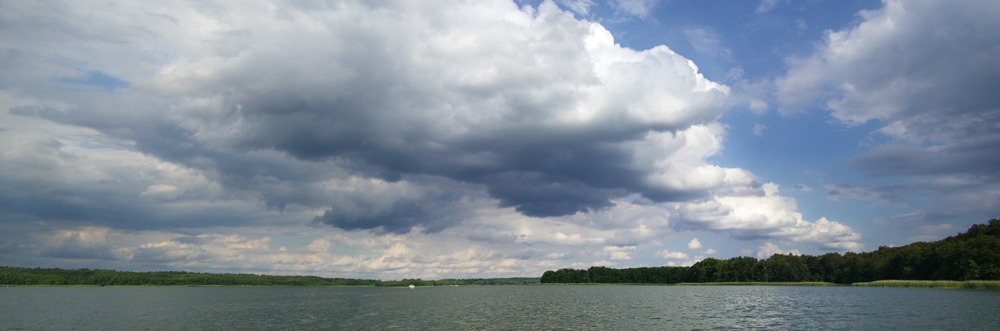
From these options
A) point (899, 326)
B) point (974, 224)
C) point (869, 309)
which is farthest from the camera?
point (974, 224)

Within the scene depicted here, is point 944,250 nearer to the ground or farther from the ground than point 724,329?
farther from the ground

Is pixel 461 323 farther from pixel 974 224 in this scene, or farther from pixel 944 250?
pixel 974 224

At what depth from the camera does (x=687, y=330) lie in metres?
48.6

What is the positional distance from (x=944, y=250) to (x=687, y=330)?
454ft

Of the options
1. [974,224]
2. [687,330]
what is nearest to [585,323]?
[687,330]

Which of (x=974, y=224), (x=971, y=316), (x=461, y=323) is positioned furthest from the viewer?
(x=974, y=224)

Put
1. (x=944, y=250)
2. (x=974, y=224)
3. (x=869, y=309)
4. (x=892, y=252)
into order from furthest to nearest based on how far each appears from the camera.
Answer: (x=892, y=252), (x=974, y=224), (x=944, y=250), (x=869, y=309)

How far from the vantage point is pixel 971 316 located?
178 ft

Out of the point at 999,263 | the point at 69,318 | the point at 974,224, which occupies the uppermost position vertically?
the point at 974,224

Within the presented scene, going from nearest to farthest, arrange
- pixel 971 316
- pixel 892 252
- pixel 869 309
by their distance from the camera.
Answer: pixel 971 316 < pixel 869 309 < pixel 892 252

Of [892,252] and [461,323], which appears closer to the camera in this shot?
[461,323]

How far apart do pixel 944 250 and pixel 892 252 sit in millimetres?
44213

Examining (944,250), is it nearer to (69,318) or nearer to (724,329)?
(724,329)

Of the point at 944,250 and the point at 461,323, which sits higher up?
the point at 944,250
